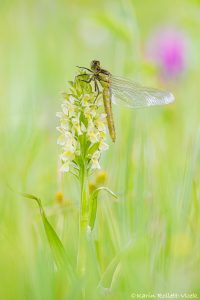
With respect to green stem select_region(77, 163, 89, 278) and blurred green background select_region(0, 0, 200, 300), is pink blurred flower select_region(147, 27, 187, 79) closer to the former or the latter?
blurred green background select_region(0, 0, 200, 300)

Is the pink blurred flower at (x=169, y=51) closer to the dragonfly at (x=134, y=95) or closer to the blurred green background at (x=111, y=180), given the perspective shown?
the blurred green background at (x=111, y=180)

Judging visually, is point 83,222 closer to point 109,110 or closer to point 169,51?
point 109,110

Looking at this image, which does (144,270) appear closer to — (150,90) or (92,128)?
(92,128)

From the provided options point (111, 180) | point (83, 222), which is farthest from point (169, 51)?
point (83, 222)

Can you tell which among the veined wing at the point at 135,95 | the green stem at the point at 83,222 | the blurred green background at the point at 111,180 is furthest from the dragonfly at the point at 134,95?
the green stem at the point at 83,222

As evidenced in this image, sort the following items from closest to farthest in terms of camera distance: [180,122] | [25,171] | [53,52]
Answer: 1. [25,171]
2. [180,122]
3. [53,52]

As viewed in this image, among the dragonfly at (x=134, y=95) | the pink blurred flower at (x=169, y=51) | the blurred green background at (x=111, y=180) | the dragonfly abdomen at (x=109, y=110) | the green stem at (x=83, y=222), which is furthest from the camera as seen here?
the pink blurred flower at (x=169, y=51)

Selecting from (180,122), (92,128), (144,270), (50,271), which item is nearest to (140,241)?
(144,270)
